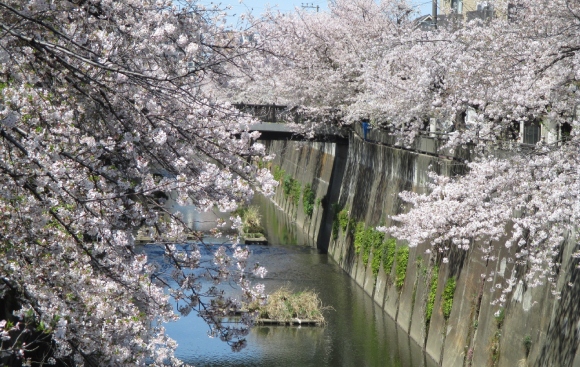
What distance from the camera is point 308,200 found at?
116 ft

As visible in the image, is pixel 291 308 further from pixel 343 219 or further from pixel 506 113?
pixel 506 113

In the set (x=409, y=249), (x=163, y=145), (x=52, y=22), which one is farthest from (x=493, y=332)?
(x=52, y=22)

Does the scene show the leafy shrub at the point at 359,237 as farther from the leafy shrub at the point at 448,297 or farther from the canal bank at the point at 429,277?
the leafy shrub at the point at 448,297

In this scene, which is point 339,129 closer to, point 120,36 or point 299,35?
point 299,35

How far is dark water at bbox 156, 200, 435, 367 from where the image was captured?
17.3 metres

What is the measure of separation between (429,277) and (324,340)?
9.38ft

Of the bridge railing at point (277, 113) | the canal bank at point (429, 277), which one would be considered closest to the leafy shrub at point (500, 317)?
the canal bank at point (429, 277)

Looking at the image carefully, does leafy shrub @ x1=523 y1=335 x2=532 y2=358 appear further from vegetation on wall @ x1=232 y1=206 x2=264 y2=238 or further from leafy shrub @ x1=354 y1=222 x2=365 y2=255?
vegetation on wall @ x1=232 y1=206 x2=264 y2=238

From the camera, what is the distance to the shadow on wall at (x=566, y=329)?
39.3ft

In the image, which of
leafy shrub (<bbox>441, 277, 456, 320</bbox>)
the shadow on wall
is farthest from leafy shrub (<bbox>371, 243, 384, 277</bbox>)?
the shadow on wall

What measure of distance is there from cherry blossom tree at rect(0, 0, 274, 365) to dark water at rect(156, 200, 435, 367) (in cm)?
1042

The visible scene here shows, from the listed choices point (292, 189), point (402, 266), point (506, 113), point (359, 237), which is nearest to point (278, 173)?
point (292, 189)

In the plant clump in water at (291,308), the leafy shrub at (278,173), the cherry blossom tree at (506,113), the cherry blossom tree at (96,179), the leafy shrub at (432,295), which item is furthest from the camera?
the leafy shrub at (278,173)

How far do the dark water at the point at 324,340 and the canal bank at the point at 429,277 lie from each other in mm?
473
